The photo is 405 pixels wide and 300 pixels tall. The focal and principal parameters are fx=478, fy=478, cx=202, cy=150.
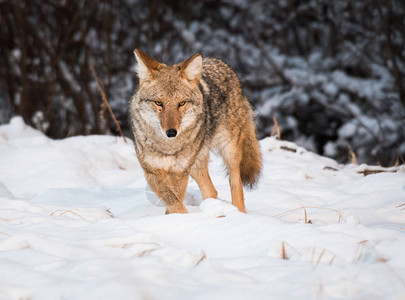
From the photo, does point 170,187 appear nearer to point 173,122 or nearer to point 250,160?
point 173,122

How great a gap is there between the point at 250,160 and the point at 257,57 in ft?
21.7

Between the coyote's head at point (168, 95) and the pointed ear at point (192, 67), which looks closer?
the coyote's head at point (168, 95)

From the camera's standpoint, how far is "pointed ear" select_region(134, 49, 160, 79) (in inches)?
154

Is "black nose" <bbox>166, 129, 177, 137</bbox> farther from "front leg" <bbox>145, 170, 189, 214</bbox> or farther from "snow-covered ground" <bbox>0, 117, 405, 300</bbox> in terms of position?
"snow-covered ground" <bbox>0, 117, 405, 300</bbox>

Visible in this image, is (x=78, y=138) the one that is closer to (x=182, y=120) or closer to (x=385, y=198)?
(x=182, y=120)

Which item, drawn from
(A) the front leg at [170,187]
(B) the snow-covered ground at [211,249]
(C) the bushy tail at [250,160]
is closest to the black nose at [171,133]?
(A) the front leg at [170,187]

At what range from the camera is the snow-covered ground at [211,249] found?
6.36ft

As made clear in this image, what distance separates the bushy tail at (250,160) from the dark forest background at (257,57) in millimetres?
4564

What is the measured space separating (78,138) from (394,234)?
528 cm

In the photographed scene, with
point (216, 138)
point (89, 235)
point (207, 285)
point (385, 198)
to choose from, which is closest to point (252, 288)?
point (207, 285)

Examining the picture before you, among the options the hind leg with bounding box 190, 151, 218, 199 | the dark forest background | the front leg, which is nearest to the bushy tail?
the hind leg with bounding box 190, 151, 218, 199

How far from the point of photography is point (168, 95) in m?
Result: 3.83

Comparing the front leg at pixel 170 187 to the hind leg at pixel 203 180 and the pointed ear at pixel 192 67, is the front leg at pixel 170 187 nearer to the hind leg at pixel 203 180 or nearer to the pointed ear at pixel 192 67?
the hind leg at pixel 203 180

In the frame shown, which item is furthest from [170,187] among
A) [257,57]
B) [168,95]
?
[257,57]
